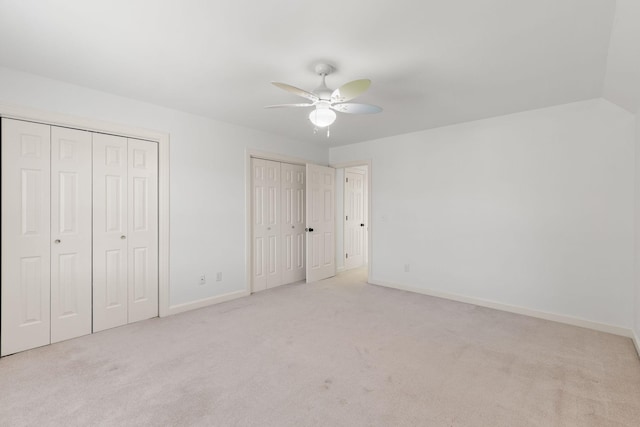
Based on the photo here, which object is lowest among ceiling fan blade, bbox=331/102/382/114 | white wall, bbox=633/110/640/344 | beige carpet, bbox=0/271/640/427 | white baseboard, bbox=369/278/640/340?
beige carpet, bbox=0/271/640/427

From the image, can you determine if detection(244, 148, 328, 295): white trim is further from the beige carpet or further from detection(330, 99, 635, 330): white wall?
detection(330, 99, 635, 330): white wall

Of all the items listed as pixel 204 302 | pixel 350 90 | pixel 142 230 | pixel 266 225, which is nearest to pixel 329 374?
pixel 350 90

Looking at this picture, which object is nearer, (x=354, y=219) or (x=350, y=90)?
(x=350, y=90)

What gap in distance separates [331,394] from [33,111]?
11.2 ft

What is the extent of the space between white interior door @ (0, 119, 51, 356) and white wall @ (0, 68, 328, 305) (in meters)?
0.40

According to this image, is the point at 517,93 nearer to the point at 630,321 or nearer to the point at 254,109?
the point at 630,321

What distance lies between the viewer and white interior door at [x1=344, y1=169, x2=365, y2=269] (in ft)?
20.3

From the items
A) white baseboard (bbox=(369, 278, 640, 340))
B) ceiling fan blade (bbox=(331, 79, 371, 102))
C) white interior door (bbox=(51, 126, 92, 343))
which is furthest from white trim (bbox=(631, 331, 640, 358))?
white interior door (bbox=(51, 126, 92, 343))

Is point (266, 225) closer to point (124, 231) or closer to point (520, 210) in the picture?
point (124, 231)

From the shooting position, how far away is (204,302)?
3.93 m

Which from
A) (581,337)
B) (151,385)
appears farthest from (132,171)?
(581,337)

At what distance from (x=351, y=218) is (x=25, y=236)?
15.9 ft

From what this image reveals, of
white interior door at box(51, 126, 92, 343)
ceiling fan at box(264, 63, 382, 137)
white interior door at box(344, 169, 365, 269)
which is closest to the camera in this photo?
ceiling fan at box(264, 63, 382, 137)

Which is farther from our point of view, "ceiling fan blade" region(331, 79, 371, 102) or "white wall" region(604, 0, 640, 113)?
"ceiling fan blade" region(331, 79, 371, 102)
